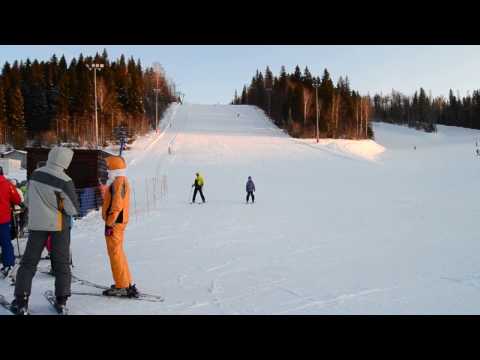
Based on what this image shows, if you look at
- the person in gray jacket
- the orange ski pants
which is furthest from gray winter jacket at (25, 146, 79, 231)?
the orange ski pants

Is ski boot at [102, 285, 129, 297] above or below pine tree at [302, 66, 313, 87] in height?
below

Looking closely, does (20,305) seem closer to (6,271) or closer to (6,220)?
(6,271)

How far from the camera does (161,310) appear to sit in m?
4.06

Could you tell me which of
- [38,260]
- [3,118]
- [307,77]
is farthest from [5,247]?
[307,77]

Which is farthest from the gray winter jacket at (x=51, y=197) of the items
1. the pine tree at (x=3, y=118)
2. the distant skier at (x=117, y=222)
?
the pine tree at (x=3, y=118)

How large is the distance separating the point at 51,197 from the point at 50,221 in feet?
0.77

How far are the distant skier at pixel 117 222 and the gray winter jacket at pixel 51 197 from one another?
54 centimetres

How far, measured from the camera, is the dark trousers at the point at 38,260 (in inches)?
150

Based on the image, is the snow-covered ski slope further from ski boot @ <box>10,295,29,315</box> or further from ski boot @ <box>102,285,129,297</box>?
ski boot @ <box>10,295,29,315</box>

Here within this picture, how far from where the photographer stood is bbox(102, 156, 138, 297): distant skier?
4.44 m

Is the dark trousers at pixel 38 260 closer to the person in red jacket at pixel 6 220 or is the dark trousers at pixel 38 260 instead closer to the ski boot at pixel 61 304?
the ski boot at pixel 61 304

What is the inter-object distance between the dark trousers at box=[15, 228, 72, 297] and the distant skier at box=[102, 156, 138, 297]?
0.55 metres

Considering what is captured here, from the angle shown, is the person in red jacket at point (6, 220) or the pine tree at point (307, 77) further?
the pine tree at point (307, 77)
